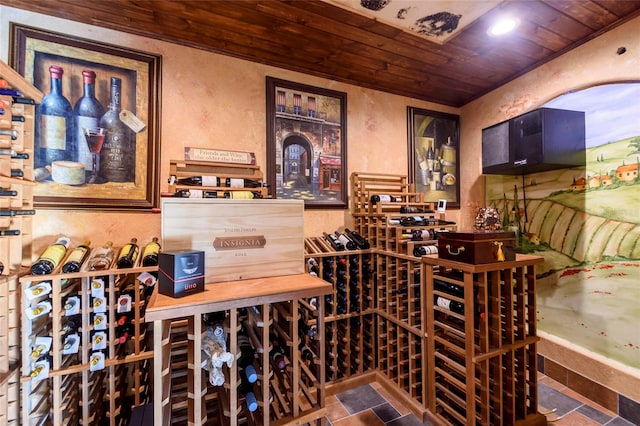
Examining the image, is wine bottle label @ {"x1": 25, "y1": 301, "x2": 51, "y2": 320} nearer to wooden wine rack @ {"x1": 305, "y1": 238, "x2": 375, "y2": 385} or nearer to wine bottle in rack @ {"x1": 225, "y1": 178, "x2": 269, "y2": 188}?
wine bottle in rack @ {"x1": 225, "y1": 178, "x2": 269, "y2": 188}

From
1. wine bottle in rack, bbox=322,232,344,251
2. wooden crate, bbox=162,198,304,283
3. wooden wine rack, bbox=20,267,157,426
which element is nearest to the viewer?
wooden crate, bbox=162,198,304,283

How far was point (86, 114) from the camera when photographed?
63.0 inches

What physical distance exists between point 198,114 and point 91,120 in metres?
0.62

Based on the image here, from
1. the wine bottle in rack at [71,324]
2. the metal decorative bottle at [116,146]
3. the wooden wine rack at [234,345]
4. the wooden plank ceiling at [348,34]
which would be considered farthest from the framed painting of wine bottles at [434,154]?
the wine bottle in rack at [71,324]

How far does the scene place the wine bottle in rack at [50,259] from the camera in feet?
4.05

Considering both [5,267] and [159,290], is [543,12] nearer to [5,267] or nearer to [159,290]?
[159,290]

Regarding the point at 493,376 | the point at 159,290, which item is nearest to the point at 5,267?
the point at 159,290

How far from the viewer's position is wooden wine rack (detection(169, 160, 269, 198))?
168cm

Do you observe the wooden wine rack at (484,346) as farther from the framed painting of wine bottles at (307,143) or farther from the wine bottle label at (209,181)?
the wine bottle label at (209,181)

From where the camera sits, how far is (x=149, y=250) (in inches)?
59.1

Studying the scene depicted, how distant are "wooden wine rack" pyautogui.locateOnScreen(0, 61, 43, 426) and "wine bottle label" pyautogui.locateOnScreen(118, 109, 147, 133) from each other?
365 millimetres

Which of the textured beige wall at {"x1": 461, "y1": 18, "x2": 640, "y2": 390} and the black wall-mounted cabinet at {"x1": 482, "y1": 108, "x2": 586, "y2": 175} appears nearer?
the textured beige wall at {"x1": 461, "y1": 18, "x2": 640, "y2": 390}

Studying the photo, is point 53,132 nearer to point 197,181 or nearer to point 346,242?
point 197,181

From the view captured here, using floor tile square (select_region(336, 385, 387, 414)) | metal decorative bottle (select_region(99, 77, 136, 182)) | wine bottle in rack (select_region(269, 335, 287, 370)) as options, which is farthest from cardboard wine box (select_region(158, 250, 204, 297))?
floor tile square (select_region(336, 385, 387, 414))
